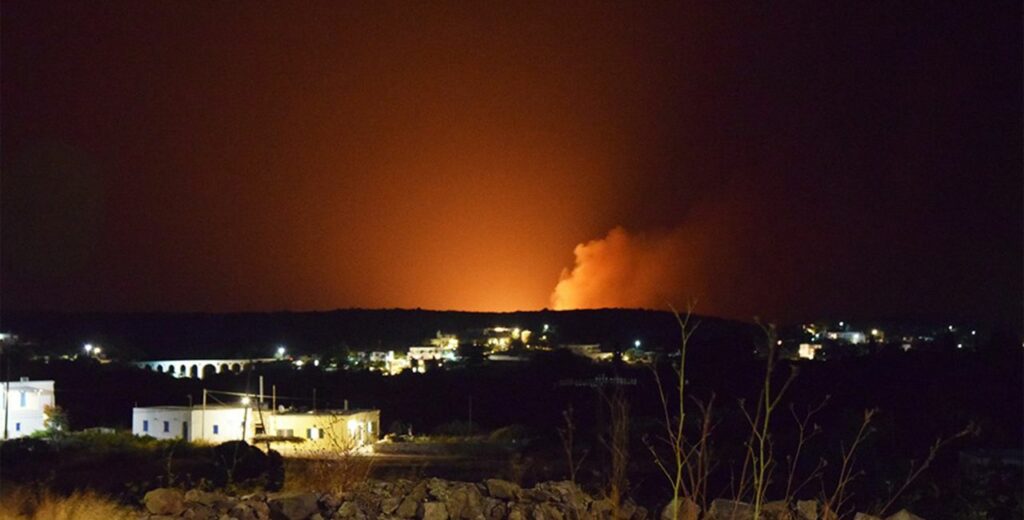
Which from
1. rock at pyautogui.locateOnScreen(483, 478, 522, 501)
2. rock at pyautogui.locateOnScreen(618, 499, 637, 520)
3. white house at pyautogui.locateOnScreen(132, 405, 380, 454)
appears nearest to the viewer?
rock at pyautogui.locateOnScreen(618, 499, 637, 520)

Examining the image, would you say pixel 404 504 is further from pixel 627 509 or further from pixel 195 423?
pixel 195 423

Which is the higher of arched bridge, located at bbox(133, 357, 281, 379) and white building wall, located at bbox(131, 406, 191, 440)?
arched bridge, located at bbox(133, 357, 281, 379)

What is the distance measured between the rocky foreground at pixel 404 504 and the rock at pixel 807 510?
0.40 ft

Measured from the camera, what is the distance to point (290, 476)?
43.9ft

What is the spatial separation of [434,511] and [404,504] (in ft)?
1.05

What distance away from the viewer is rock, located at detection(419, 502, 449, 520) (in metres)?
7.47

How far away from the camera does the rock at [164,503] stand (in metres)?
7.86

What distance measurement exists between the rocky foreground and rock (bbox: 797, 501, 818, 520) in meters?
0.12

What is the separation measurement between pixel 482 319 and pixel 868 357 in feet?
149

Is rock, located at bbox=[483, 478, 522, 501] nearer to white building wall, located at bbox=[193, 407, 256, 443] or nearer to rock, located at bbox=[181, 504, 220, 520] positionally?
rock, located at bbox=[181, 504, 220, 520]

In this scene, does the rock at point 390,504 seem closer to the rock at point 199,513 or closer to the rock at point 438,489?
the rock at point 438,489

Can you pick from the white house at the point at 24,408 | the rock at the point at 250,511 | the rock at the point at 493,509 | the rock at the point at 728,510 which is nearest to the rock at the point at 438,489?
the rock at the point at 493,509

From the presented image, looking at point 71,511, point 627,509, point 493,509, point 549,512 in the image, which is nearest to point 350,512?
point 493,509

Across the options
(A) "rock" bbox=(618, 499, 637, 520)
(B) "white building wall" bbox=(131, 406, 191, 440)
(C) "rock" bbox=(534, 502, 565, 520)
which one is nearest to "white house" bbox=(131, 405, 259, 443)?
(B) "white building wall" bbox=(131, 406, 191, 440)
